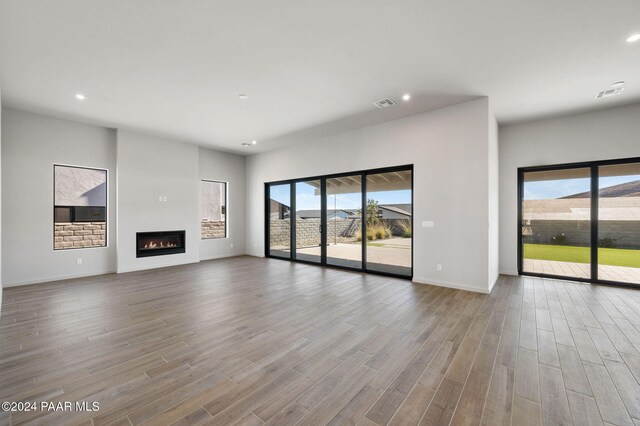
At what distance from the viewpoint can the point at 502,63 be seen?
3.31 m

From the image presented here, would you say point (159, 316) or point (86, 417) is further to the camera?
point (159, 316)

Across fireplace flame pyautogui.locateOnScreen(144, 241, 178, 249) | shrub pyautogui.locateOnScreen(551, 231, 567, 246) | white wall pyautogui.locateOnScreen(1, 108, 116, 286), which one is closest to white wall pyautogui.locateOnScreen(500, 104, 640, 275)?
shrub pyautogui.locateOnScreen(551, 231, 567, 246)

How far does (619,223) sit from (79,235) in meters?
10.4

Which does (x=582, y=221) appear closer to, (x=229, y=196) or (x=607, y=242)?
(x=607, y=242)

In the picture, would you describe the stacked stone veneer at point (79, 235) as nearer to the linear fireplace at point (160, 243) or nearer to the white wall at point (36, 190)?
the white wall at point (36, 190)

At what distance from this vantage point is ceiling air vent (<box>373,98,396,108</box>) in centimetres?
437

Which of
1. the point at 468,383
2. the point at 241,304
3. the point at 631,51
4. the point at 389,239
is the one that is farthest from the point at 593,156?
the point at 241,304

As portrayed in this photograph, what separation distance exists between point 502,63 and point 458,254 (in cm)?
290

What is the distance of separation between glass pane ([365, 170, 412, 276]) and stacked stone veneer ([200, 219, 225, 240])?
4581mm

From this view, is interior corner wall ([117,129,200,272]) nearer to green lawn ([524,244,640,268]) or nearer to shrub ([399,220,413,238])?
shrub ([399,220,413,238])

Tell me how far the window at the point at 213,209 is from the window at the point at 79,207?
2.26 m

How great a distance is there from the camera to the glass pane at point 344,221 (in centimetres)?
614

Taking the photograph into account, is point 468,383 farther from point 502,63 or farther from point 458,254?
point 502,63

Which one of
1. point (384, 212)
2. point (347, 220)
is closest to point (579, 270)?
point (384, 212)
